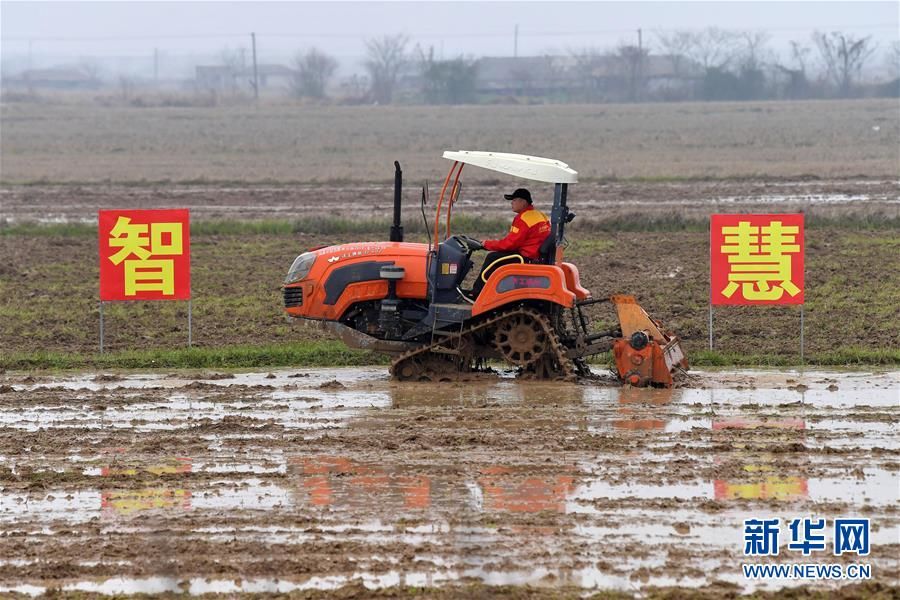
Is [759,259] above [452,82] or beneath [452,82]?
beneath

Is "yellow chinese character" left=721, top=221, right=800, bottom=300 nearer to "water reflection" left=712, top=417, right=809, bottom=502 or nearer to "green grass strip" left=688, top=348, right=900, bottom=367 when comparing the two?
"green grass strip" left=688, top=348, right=900, bottom=367

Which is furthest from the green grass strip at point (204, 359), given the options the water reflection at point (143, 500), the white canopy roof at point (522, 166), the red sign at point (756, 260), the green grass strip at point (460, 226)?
the green grass strip at point (460, 226)

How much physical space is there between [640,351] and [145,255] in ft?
18.4

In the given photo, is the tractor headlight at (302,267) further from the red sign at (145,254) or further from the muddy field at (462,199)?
the muddy field at (462,199)

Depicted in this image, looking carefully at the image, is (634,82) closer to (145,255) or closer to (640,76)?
(640,76)

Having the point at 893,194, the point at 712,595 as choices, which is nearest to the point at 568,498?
the point at 712,595

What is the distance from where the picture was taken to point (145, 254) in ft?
46.5

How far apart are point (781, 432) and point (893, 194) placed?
63.3 feet

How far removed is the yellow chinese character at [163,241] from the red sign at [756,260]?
5.66 m

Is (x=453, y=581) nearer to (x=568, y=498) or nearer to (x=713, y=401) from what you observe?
(x=568, y=498)

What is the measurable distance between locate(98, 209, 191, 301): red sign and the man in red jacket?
12.5 feet

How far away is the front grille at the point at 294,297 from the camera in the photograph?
12.4 meters

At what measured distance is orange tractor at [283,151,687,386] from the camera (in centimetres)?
1178

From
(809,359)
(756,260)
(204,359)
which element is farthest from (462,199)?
(809,359)
